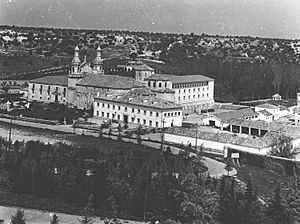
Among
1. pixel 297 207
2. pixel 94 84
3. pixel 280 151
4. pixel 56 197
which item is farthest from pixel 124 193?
pixel 94 84

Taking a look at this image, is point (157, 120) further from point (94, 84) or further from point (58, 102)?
point (58, 102)

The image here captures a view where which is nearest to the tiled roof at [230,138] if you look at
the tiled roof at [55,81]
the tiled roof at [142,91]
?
the tiled roof at [142,91]

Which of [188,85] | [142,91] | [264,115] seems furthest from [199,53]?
[142,91]

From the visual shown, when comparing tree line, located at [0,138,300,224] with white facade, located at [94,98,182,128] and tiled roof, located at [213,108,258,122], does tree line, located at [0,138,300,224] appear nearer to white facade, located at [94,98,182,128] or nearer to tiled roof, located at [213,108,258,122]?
white facade, located at [94,98,182,128]

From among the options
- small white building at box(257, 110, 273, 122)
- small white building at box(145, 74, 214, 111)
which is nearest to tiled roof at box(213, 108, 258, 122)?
small white building at box(257, 110, 273, 122)

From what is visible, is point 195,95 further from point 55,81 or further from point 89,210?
point 89,210

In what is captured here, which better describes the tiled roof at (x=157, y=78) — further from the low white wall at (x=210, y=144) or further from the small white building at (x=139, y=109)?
the low white wall at (x=210, y=144)
